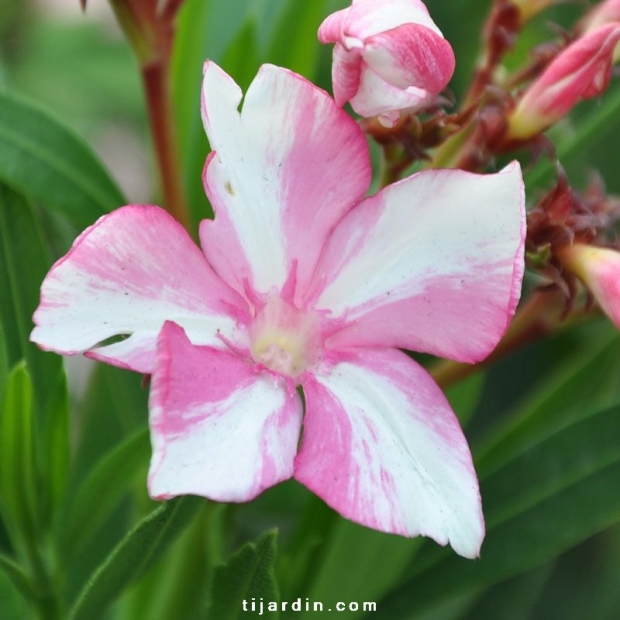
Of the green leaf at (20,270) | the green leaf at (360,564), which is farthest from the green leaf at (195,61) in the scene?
the green leaf at (360,564)

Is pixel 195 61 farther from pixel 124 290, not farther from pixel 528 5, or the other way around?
pixel 124 290

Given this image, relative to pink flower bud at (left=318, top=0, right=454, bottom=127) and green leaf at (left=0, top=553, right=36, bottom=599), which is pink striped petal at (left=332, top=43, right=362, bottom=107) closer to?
pink flower bud at (left=318, top=0, right=454, bottom=127)

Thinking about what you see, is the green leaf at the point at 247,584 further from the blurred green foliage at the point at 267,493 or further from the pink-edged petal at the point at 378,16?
the pink-edged petal at the point at 378,16

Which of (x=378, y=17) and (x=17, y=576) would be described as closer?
(x=378, y=17)

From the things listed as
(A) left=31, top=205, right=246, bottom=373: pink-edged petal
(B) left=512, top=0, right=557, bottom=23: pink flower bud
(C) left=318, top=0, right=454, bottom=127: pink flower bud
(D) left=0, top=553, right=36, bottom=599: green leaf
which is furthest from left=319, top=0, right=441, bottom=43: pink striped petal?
(D) left=0, top=553, right=36, bottom=599: green leaf

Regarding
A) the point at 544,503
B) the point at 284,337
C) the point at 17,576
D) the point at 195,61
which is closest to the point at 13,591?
the point at 17,576

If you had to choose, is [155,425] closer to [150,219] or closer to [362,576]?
[150,219]

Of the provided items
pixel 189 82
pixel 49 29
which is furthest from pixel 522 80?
pixel 49 29
